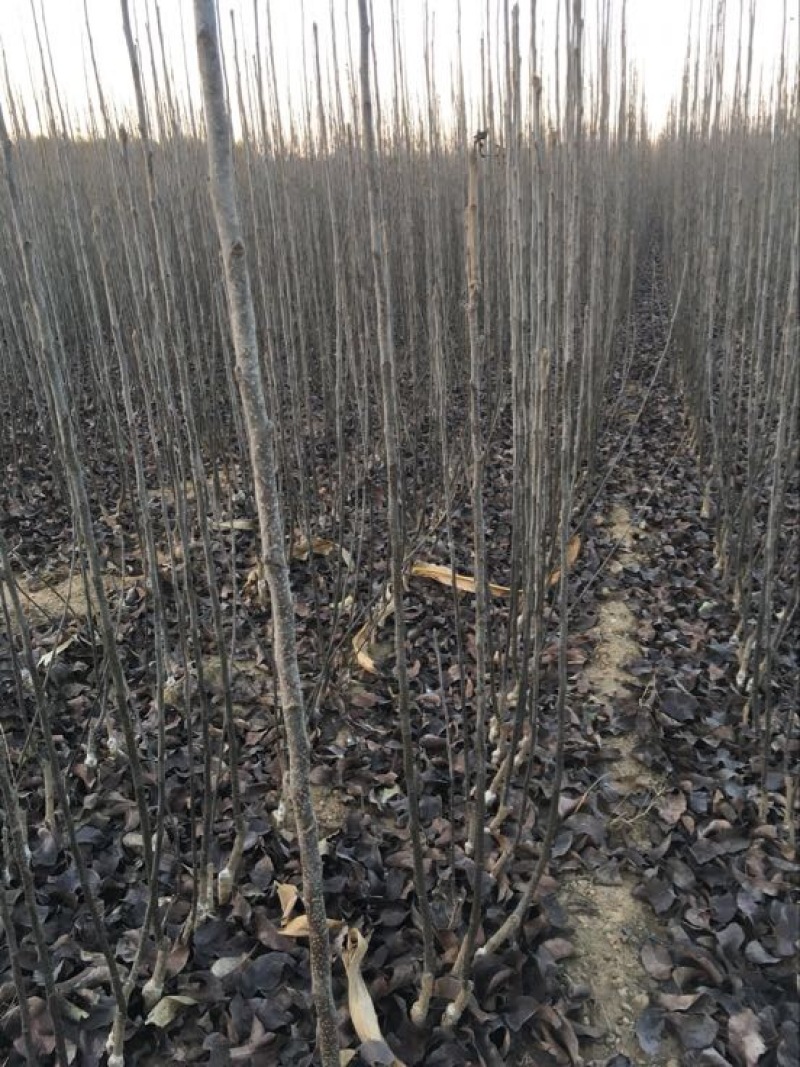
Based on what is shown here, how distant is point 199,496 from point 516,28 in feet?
2.52

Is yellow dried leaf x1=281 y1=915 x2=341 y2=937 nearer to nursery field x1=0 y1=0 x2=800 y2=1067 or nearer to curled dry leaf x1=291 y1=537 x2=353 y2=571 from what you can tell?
nursery field x1=0 y1=0 x2=800 y2=1067

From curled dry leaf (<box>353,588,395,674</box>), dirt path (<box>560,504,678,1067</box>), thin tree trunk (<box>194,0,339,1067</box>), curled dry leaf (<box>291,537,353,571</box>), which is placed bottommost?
dirt path (<box>560,504,678,1067</box>)

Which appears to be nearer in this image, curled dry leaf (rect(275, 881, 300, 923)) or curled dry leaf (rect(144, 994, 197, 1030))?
curled dry leaf (rect(144, 994, 197, 1030))

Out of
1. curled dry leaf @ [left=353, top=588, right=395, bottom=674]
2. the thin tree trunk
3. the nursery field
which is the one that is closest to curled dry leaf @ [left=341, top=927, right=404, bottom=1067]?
the nursery field

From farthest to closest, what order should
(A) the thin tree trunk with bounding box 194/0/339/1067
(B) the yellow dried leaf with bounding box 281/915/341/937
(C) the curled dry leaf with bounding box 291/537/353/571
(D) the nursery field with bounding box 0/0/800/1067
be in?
1. (C) the curled dry leaf with bounding box 291/537/353/571
2. (B) the yellow dried leaf with bounding box 281/915/341/937
3. (D) the nursery field with bounding box 0/0/800/1067
4. (A) the thin tree trunk with bounding box 194/0/339/1067

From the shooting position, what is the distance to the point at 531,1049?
3.29 feet

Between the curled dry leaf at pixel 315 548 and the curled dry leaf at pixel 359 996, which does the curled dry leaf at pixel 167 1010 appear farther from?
the curled dry leaf at pixel 315 548

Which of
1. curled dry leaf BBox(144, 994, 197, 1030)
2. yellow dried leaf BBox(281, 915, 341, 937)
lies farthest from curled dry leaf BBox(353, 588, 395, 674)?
curled dry leaf BBox(144, 994, 197, 1030)

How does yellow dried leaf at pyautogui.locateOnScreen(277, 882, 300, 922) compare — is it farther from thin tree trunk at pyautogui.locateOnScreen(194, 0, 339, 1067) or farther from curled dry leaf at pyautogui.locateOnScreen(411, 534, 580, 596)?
curled dry leaf at pyautogui.locateOnScreen(411, 534, 580, 596)

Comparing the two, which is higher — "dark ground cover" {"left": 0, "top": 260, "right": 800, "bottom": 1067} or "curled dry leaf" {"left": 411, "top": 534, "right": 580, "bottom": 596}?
"curled dry leaf" {"left": 411, "top": 534, "right": 580, "bottom": 596}

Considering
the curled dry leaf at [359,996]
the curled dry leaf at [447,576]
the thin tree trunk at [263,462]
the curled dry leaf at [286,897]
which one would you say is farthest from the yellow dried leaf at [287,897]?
the curled dry leaf at [447,576]

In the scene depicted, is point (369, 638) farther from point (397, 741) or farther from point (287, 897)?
point (287, 897)

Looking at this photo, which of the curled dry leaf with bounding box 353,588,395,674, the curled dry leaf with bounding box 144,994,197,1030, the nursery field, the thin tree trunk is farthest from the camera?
the curled dry leaf with bounding box 353,588,395,674

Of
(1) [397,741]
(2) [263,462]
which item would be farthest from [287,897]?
(2) [263,462]
